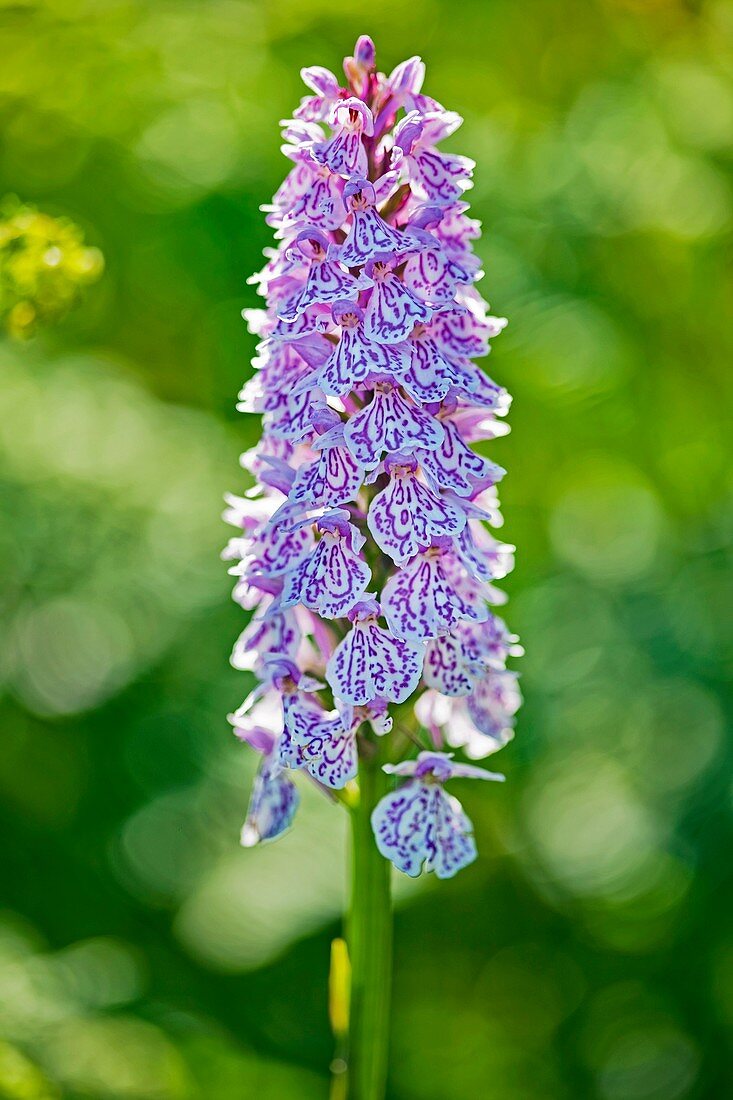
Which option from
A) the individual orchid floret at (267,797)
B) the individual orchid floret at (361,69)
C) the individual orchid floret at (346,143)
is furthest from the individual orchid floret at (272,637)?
the individual orchid floret at (361,69)

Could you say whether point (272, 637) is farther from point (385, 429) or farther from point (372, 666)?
point (385, 429)

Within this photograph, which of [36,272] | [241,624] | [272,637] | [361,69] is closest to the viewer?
[36,272]

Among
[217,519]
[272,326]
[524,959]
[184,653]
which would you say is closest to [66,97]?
[217,519]

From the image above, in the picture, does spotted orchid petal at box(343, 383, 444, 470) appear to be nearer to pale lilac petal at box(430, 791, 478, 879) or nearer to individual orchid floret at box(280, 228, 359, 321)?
individual orchid floret at box(280, 228, 359, 321)

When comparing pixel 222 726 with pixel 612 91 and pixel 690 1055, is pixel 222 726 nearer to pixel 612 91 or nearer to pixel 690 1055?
pixel 690 1055

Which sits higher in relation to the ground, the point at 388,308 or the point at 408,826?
the point at 388,308

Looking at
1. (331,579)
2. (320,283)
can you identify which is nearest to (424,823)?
(331,579)

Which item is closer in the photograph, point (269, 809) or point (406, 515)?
point (406, 515)
